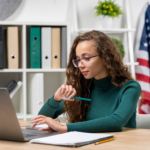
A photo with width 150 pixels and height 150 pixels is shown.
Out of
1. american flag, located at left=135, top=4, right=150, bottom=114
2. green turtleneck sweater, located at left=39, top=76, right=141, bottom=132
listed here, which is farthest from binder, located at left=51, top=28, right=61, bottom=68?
american flag, located at left=135, top=4, right=150, bottom=114

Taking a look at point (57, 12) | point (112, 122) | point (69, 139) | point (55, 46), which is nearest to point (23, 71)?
point (55, 46)

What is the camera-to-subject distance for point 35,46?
1.96 metres

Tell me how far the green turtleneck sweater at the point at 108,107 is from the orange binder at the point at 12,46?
0.62 meters

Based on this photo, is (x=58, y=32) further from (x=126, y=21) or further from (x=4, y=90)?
(x=4, y=90)

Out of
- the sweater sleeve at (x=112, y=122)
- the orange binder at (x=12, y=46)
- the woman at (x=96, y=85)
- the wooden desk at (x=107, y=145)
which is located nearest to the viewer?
the wooden desk at (x=107, y=145)

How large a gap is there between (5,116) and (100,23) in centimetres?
173

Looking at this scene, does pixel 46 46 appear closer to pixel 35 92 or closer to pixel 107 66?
pixel 35 92

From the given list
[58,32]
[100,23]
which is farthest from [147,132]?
[100,23]

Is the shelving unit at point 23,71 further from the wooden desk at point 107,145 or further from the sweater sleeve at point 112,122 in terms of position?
the wooden desk at point 107,145

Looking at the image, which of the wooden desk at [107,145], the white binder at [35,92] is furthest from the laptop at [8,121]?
the white binder at [35,92]

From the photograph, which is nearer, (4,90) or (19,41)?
(4,90)

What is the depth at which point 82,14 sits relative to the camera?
7.76ft

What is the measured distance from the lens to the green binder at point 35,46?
1.96 m

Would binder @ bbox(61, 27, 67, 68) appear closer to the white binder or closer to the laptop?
the white binder
